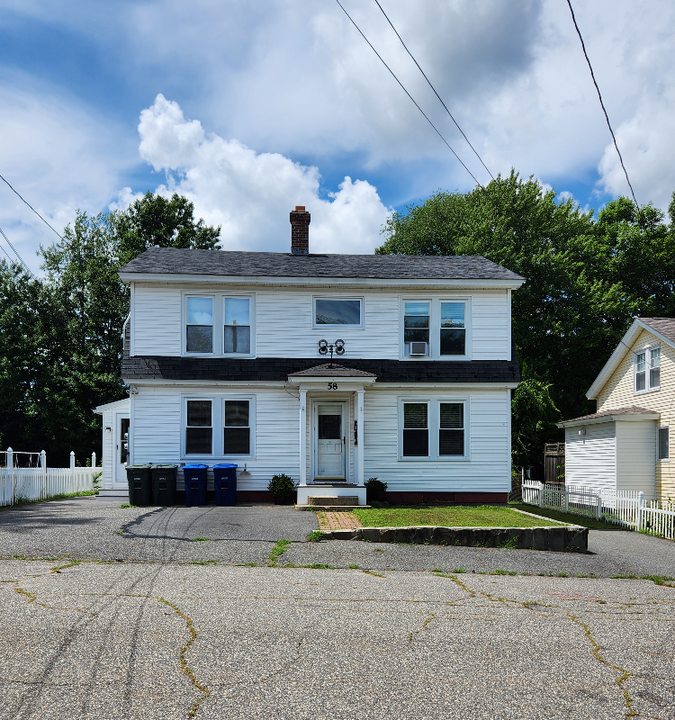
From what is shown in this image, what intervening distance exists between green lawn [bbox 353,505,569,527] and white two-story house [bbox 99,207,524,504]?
266cm

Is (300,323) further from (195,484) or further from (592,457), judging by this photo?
(592,457)

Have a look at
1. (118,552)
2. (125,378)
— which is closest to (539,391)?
(125,378)

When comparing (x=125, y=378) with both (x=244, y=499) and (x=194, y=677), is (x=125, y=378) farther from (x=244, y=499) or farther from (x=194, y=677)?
(x=194, y=677)

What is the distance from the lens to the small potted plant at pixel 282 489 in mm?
17922

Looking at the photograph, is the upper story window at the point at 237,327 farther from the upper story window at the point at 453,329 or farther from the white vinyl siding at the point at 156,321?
the upper story window at the point at 453,329

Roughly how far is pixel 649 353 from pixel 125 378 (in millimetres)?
17309

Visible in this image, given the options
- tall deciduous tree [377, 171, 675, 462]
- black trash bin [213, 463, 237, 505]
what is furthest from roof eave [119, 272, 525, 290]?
tall deciduous tree [377, 171, 675, 462]

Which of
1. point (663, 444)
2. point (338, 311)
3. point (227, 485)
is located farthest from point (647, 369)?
point (227, 485)

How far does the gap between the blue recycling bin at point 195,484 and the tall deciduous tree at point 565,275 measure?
58.1 ft

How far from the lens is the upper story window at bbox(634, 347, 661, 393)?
23.4 m

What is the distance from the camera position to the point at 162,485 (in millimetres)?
17188

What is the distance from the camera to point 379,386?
18.9 meters

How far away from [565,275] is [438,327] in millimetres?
18129

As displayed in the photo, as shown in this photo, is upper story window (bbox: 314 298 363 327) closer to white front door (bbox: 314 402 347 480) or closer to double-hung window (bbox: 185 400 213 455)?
white front door (bbox: 314 402 347 480)
